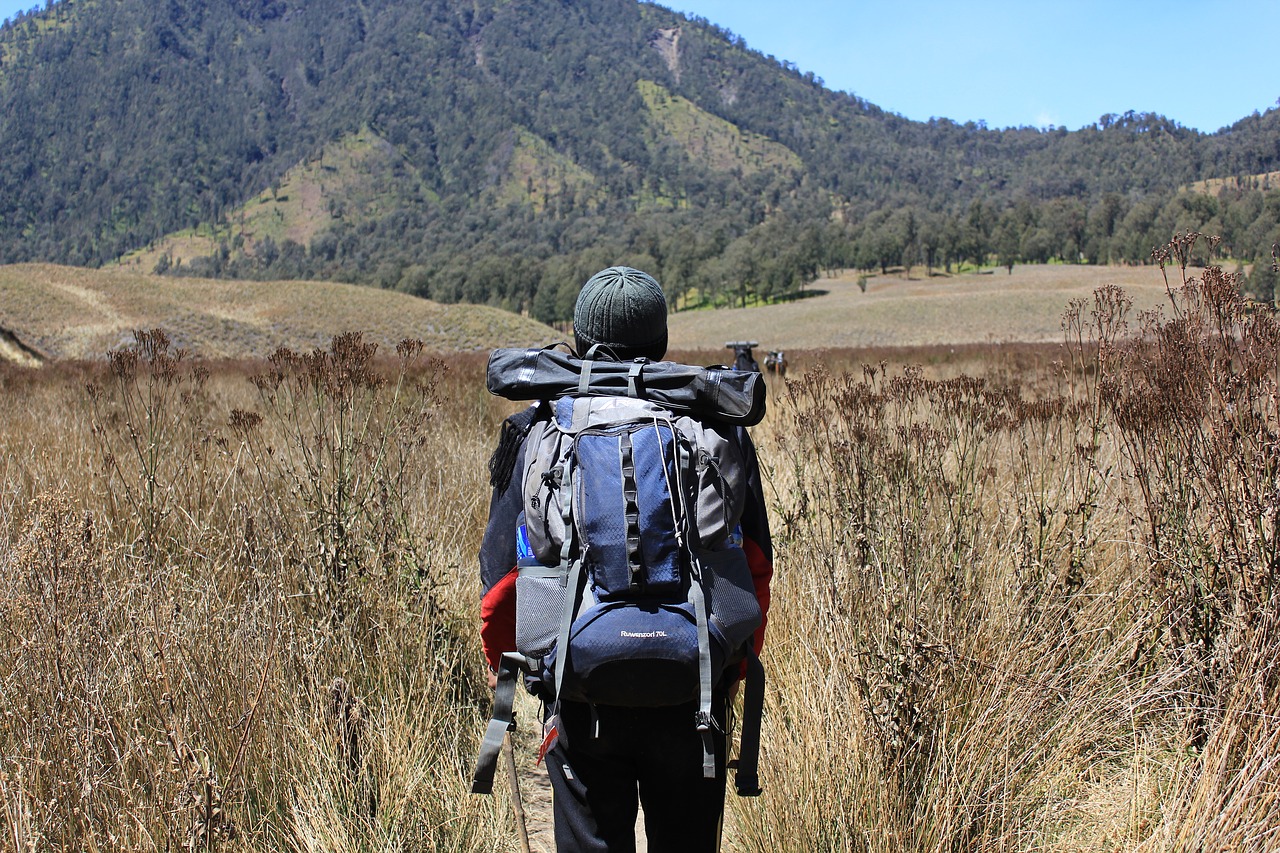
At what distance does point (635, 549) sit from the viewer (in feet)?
4.89

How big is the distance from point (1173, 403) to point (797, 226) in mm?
129790

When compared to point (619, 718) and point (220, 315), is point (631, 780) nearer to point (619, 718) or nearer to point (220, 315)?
point (619, 718)

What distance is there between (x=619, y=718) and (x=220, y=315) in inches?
1311

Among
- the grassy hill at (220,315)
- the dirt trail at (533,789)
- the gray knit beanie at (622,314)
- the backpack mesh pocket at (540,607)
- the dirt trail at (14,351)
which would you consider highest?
the grassy hill at (220,315)

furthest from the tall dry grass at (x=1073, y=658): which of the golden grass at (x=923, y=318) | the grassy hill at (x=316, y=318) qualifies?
the golden grass at (x=923, y=318)

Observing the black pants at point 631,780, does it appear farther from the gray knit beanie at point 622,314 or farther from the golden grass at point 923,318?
the golden grass at point 923,318

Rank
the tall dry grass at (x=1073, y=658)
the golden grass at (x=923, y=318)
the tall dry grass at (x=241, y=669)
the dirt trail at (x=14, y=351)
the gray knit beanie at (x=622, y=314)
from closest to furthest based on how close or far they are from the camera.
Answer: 1. the gray knit beanie at (x=622, y=314)
2. the tall dry grass at (x=241, y=669)
3. the tall dry grass at (x=1073, y=658)
4. the dirt trail at (x=14, y=351)
5. the golden grass at (x=923, y=318)

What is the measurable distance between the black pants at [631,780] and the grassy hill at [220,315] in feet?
79.6

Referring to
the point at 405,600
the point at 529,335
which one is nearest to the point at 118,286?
the point at 529,335

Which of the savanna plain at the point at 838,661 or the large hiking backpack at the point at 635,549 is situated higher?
the large hiking backpack at the point at 635,549

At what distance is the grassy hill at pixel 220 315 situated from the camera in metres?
25.9

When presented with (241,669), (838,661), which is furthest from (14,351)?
(838,661)

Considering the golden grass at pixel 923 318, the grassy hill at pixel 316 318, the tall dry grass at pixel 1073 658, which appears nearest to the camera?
the tall dry grass at pixel 1073 658

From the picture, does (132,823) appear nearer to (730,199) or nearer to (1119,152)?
(730,199)
